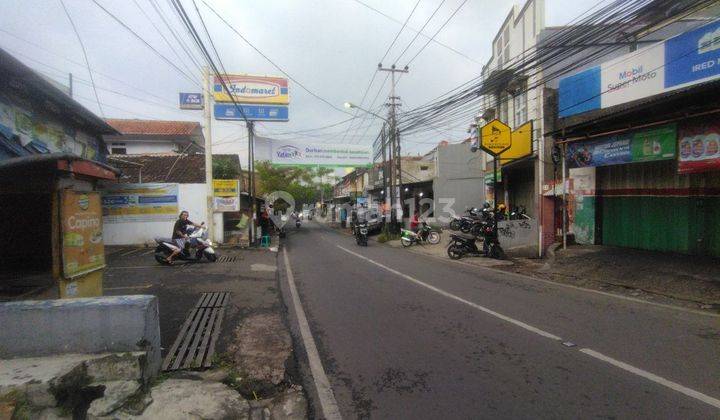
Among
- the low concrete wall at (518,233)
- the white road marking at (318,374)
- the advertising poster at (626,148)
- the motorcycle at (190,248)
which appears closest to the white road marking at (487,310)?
the white road marking at (318,374)

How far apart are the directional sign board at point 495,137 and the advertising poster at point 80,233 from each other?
37.7 ft

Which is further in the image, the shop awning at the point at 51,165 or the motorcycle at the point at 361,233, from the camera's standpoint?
the motorcycle at the point at 361,233

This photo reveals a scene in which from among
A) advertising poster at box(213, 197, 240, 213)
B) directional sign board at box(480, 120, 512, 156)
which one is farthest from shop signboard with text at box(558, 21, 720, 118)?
advertising poster at box(213, 197, 240, 213)

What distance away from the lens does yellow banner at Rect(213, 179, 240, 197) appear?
19.1 meters

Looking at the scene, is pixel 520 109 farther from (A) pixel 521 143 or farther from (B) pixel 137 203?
(B) pixel 137 203

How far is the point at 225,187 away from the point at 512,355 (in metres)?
16.7

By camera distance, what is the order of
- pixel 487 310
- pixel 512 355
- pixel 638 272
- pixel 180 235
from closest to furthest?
pixel 512 355, pixel 487 310, pixel 638 272, pixel 180 235

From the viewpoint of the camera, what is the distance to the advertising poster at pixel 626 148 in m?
8.96

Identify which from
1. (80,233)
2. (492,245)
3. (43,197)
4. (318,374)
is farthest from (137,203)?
(318,374)

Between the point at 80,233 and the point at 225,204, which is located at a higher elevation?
the point at 225,204

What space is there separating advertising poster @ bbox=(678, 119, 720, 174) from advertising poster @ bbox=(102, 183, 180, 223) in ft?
58.5

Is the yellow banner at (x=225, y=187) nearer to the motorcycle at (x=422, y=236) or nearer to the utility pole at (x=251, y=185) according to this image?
the utility pole at (x=251, y=185)

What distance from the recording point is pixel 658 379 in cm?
390

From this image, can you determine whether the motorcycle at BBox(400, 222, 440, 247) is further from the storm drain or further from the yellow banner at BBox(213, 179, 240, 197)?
the storm drain
